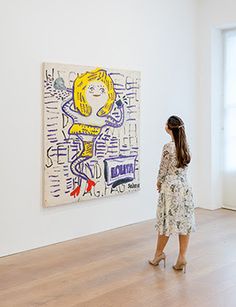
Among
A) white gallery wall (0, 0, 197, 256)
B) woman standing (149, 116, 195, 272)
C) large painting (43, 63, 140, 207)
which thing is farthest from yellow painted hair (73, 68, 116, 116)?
woman standing (149, 116, 195, 272)

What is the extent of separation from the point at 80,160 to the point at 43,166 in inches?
19.3

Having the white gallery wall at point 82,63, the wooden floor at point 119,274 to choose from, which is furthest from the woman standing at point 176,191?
the white gallery wall at point 82,63

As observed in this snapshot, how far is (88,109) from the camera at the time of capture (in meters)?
4.98

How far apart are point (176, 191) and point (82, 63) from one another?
1.94m

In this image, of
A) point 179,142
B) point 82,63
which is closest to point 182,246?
point 179,142

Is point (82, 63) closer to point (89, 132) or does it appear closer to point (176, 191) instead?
point (89, 132)

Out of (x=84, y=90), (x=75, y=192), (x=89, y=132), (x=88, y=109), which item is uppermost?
(x=84, y=90)

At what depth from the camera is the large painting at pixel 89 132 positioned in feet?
15.3

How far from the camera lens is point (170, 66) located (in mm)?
5988

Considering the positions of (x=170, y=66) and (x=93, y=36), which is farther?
(x=170, y=66)

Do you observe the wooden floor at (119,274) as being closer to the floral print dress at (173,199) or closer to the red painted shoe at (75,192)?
the floral print dress at (173,199)
